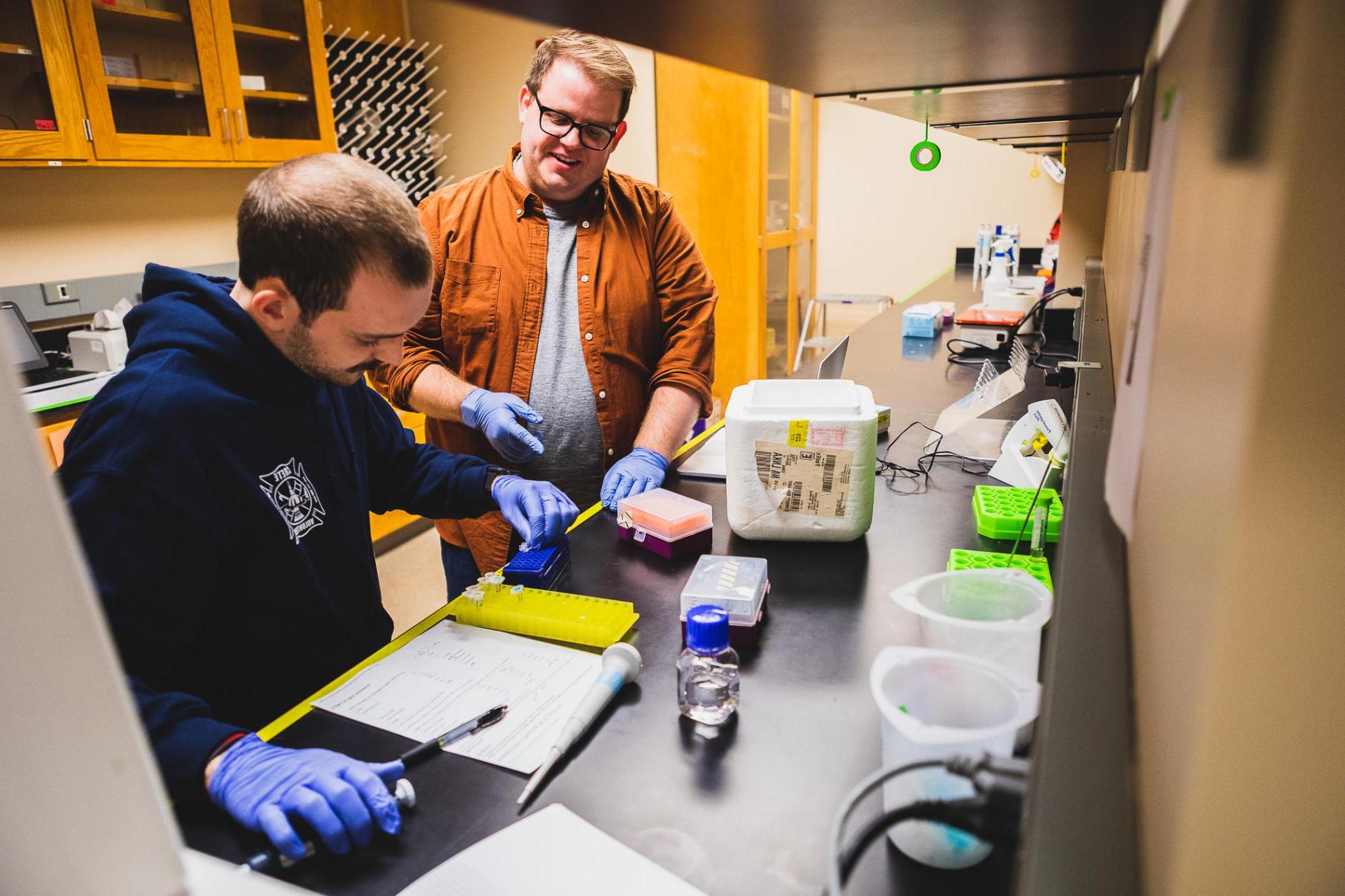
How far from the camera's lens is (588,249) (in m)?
1.91

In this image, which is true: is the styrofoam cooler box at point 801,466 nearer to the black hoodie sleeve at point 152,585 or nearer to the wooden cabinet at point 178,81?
the black hoodie sleeve at point 152,585

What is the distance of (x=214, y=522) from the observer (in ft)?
3.37

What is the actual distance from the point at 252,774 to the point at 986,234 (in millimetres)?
4522

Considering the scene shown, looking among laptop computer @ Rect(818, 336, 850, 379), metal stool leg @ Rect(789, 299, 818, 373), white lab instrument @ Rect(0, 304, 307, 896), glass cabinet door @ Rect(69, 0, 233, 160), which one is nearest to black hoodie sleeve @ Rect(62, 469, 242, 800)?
white lab instrument @ Rect(0, 304, 307, 896)

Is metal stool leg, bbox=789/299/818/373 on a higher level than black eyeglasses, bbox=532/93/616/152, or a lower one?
lower

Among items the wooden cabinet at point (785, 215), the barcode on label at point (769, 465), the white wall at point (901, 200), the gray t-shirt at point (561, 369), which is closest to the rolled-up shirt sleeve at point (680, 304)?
the gray t-shirt at point (561, 369)

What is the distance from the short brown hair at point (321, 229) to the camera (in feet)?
3.42

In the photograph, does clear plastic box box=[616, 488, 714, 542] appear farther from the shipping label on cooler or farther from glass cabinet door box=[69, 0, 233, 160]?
glass cabinet door box=[69, 0, 233, 160]

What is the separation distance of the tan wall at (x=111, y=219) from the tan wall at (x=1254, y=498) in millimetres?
2753

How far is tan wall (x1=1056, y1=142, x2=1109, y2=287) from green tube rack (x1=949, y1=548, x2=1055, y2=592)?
237cm

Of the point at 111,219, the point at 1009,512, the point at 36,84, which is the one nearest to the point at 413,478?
the point at 1009,512

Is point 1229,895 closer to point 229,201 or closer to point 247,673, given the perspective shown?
point 247,673

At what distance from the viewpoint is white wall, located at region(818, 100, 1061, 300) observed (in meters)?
5.07

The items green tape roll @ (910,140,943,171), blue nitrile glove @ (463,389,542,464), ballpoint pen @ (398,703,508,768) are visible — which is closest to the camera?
ballpoint pen @ (398,703,508,768)
